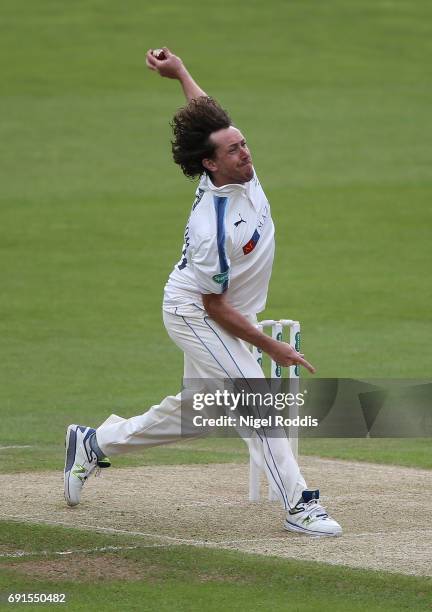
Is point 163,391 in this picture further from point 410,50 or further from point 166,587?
point 410,50

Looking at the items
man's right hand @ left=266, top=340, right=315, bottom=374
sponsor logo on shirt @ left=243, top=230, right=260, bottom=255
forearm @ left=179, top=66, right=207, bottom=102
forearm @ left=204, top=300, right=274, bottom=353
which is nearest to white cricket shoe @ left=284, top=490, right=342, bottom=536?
man's right hand @ left=266, top=340, right=315, bottom=374

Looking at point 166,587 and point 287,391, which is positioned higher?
point 287,391

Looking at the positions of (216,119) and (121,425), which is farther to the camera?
(121,425)

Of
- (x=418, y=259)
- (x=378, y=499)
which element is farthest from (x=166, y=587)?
(x=418, y=259)

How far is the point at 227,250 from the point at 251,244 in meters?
0.18

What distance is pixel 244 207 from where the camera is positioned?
24.6ft

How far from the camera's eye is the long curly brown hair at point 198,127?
758 cm

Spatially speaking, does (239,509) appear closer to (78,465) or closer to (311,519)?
(311,519)

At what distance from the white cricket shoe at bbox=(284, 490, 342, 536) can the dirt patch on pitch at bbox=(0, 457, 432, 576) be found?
2.4 inches

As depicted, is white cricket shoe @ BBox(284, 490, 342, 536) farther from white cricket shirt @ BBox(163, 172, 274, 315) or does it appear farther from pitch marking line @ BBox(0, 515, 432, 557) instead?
white cricket shirt @ BBox(163, 172, 274, 315)

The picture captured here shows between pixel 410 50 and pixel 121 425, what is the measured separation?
30564mm

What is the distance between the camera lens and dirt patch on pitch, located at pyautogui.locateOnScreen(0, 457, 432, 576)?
7168 millimetres

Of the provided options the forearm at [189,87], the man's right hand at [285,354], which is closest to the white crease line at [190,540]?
the man's right hand at [285,354]

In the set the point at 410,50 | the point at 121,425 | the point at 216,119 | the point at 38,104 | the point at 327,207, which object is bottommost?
the point at 121,425
